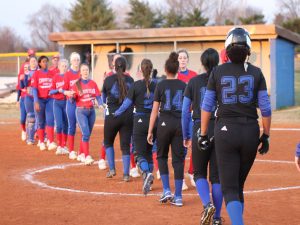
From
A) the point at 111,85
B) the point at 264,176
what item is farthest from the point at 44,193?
the point at 264,176

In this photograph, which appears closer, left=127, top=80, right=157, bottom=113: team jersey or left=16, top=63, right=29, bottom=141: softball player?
left=127, top=80, right=157, bottom=113: team jersey

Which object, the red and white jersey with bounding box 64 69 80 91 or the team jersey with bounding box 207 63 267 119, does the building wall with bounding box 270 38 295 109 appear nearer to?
the red and white jersey with bounding box 64 69 80 91

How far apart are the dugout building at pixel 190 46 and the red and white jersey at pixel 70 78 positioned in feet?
45.5

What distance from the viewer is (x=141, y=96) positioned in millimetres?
9867

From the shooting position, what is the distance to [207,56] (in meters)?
7.64

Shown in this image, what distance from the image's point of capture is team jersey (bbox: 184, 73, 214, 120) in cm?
776

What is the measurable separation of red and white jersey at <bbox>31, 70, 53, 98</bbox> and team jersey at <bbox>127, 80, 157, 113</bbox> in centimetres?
580

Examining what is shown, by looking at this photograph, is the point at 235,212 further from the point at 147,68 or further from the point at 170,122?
the point at 147,68

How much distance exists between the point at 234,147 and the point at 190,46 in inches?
940

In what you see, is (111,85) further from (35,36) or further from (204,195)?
(35,36)

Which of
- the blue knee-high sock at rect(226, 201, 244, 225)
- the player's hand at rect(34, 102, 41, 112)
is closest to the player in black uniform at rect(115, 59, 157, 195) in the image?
the blue knee-high sock at rect(226, 201, 244, 225)

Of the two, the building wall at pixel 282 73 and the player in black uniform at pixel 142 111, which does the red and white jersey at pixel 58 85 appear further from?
the building wall at pixel 282 73

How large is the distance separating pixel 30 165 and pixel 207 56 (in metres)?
6.50

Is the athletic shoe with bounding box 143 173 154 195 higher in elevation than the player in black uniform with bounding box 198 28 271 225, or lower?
lower
